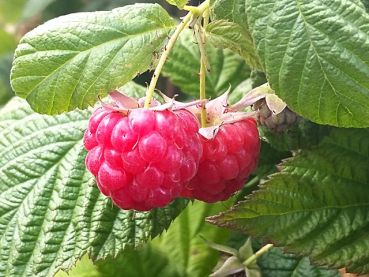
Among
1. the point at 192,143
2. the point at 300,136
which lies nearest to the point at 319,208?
the point at 300,136

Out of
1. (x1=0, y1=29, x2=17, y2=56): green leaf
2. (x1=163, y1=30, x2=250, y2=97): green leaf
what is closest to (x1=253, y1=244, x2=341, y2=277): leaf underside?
(x1=163, y1=30, x2=250, y2=97): green leaf

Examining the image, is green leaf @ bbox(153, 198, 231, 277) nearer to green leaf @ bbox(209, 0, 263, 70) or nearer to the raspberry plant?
the raspberry plant

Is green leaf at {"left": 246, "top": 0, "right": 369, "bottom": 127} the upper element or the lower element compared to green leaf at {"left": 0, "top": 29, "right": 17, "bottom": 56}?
upper

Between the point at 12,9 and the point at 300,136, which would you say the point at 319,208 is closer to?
the point at 300,136

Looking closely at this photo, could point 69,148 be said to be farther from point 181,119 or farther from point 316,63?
point 316,63

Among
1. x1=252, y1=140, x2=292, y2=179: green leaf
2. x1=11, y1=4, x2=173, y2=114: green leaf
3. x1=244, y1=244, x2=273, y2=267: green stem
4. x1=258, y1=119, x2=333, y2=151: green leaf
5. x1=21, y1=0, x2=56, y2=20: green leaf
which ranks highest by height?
x1=11, y1=4, x2=173, y2=114: green leaf

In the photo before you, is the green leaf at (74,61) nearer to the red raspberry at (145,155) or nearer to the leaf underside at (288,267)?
the red raspberry at (145,155)
